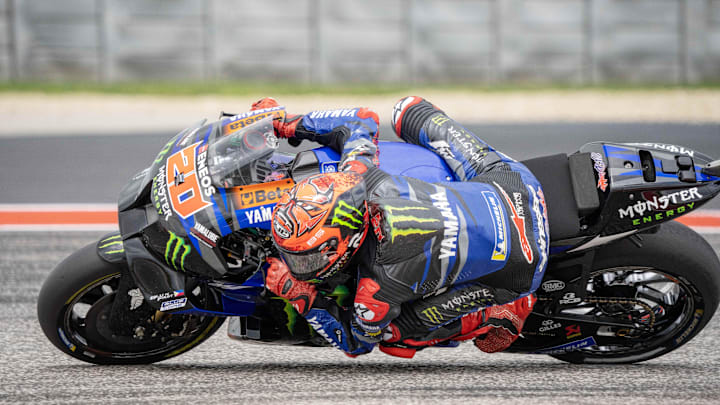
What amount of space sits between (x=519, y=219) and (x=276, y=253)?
3.19ft

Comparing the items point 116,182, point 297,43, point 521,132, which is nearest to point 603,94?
point 521,132

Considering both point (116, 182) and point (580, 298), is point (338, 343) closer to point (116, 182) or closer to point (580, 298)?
point (580, 298)

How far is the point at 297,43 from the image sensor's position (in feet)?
62.5

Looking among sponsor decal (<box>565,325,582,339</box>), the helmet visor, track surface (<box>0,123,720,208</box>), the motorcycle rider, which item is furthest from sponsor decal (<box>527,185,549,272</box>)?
track surface (<box>0,123,720,208</box>)

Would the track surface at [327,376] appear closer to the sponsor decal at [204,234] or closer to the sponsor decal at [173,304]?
the sponsor decal at [173,304]

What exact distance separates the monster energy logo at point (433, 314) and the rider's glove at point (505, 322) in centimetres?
28

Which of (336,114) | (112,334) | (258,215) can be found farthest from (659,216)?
(112,334)

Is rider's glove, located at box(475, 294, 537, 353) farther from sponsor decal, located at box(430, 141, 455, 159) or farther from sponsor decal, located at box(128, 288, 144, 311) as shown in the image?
sponsor decal, located at box(128, 288, 144, 311)

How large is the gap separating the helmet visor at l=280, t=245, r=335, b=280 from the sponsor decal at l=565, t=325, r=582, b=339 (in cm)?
130

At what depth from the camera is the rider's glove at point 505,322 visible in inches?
144

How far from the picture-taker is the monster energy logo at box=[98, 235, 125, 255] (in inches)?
144

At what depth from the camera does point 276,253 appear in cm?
349

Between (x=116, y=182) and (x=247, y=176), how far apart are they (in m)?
6.36

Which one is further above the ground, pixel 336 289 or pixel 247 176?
pixel 247 176
